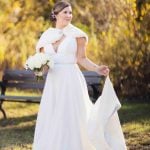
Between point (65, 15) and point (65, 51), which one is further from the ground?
point (65, 15)

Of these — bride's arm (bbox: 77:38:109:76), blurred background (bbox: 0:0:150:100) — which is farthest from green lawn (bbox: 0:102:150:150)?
bride's arm (bbox: 77:38:109:76)

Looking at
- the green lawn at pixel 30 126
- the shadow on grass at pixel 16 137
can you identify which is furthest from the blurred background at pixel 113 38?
the shadow on grass at pixel 16 137

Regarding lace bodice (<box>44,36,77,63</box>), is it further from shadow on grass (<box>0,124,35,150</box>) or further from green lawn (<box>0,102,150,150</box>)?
shadow on grass (<box>0,124,35,150</box>)

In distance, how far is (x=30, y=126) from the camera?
1003 centimetres

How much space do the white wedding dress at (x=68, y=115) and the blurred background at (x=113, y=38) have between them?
22.4 feet

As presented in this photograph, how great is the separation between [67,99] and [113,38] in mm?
7720

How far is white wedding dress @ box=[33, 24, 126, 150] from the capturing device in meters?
6.34

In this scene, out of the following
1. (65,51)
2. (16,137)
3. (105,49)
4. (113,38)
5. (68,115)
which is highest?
(65,51)

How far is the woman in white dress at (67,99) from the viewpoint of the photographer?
6.34 metres

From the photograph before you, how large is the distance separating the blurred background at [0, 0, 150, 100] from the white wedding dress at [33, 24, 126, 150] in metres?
6.84

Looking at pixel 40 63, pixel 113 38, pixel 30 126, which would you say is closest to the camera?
pixel 40 63

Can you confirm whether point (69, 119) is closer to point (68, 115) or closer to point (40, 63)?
point (68, 115)

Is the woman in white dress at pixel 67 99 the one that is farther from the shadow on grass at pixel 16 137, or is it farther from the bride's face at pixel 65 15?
the shadow on grass at pixel 16 137

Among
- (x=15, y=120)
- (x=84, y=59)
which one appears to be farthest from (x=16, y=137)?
(x=84, y=59)
